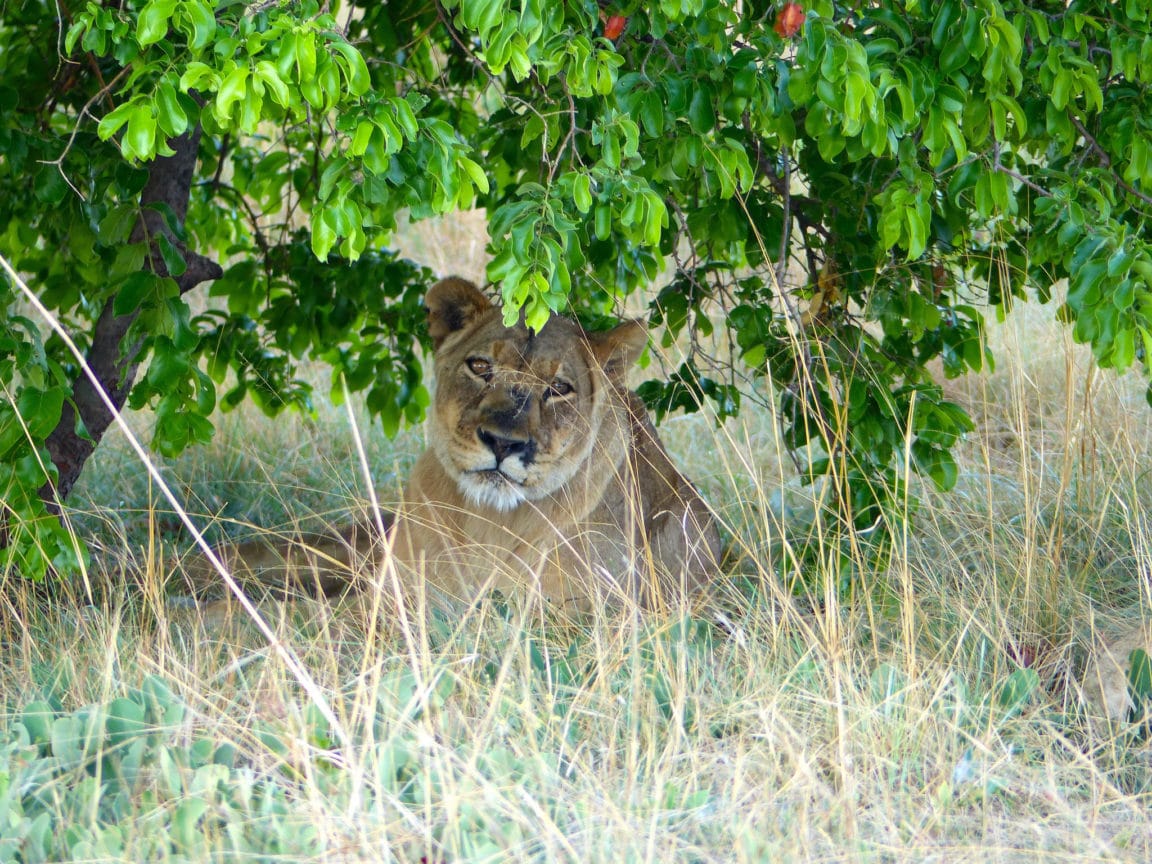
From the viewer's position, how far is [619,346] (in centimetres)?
524

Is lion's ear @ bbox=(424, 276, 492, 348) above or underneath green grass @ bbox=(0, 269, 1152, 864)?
above

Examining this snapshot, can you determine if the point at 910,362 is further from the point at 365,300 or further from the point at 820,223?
the point at 365,300

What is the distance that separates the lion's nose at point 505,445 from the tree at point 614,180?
0.68m

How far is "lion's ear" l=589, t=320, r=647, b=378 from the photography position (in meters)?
5.15

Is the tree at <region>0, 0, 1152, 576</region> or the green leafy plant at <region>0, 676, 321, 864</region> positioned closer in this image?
the green leafy plant at <region>0, 676, 321, 864</region>

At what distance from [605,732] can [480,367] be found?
6.09ft

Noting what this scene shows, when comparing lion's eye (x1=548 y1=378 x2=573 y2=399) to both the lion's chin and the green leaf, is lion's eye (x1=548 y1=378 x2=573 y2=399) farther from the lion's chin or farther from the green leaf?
the green leaf

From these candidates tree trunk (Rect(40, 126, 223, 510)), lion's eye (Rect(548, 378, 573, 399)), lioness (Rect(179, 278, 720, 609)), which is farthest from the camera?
tree trunk (Rect(40, 126, 223, 510))

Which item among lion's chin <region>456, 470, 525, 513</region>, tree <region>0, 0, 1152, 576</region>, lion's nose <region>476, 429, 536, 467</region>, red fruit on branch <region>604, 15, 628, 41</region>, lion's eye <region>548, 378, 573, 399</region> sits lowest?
lion's chin <region>456, 470, 525, 513</region>

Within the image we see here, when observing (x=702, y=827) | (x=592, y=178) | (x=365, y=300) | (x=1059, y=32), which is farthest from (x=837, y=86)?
(x=365, y=300)

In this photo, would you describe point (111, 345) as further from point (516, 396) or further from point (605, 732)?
point (605, 732)

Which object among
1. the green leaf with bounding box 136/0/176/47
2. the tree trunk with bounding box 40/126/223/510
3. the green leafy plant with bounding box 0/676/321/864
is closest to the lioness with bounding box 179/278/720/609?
the tree trunk with bounding box 40/126/223/510

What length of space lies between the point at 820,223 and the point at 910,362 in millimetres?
666

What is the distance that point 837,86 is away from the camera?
3326mm
